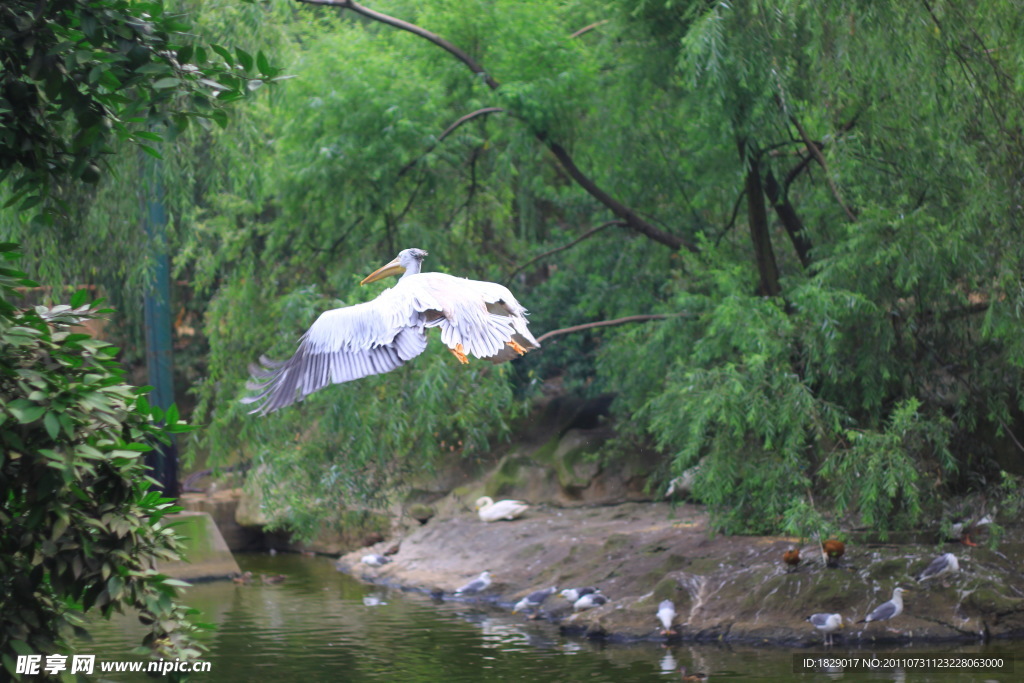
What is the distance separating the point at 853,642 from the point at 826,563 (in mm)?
730

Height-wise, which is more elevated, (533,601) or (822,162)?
(822,162)

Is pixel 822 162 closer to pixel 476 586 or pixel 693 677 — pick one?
pixel 693 677

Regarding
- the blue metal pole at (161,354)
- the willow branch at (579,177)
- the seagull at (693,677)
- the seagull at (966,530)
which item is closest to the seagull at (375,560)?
the blue metal pole at (161,354)

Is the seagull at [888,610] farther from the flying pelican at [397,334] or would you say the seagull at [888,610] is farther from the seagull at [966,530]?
the flying pelican at [397,334]

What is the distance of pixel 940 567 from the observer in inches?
320

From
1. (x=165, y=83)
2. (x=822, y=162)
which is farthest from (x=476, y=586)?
(x=165, y=83)

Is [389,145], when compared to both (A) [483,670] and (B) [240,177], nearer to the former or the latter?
(B) [240,177]

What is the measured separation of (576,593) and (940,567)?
3018mm

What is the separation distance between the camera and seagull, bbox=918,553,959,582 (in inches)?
318

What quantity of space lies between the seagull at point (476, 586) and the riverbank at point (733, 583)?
0.07m

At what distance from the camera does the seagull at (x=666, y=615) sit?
8.42m

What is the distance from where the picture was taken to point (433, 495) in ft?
46.2

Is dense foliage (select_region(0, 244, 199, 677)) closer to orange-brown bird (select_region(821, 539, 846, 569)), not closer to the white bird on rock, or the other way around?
orange-brown bird (select_region(821, 539, 846, 569))

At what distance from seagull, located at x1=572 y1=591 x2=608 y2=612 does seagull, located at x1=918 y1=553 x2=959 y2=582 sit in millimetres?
A: 2597
